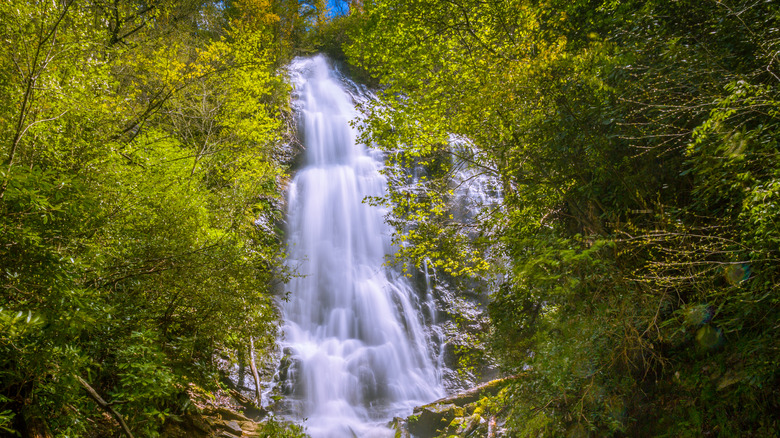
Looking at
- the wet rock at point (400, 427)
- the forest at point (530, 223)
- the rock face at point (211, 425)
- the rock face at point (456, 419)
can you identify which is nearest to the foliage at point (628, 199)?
the forest at point (530, 223)

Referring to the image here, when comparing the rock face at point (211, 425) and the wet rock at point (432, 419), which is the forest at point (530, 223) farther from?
the wet rock at point (432, 419)

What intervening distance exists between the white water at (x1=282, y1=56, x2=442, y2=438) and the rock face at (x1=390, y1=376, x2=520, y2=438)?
0.91 m

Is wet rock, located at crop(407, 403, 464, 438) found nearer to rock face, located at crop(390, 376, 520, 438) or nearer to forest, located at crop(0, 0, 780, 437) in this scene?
rock face, located at crop(390, 376, 520, 438)

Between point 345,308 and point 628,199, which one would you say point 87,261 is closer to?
point 628,199

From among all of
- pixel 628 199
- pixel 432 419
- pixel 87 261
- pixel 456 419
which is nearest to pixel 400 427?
pixel 432 419

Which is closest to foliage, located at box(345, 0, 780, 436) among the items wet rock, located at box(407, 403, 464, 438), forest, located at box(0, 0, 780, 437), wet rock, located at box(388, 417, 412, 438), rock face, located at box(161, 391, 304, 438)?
forest, located at box(0, 0, 780, 437)

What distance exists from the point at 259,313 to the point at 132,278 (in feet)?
6.61

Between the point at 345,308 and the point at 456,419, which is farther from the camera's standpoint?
the point at 345,308

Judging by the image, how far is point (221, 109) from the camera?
471 inches

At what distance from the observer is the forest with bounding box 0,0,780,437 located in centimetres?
292

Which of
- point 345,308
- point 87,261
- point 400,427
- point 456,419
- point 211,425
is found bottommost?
point 400,427

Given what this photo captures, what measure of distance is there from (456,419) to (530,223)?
505cm

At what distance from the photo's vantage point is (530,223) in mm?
6082

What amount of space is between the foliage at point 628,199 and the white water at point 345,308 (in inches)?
226
